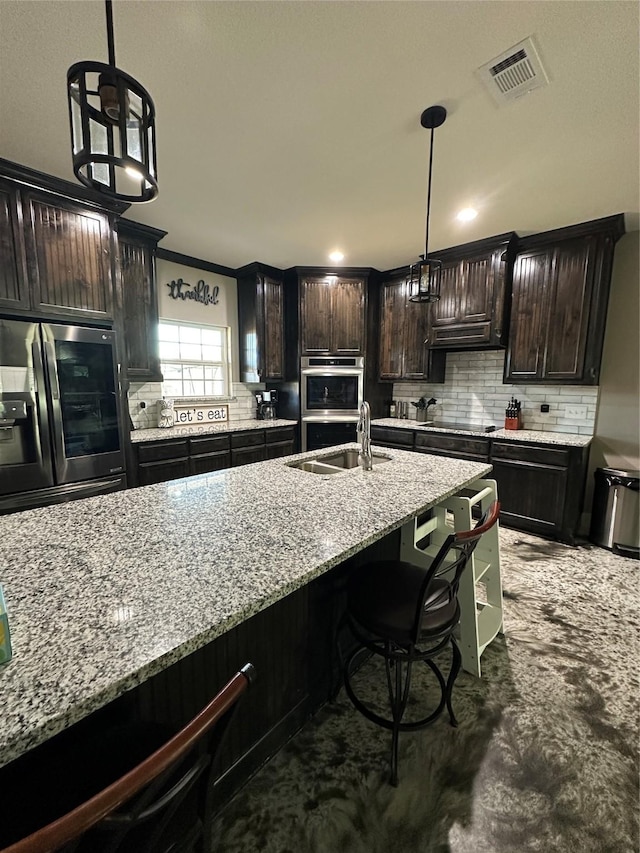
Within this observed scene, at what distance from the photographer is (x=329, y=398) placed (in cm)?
443

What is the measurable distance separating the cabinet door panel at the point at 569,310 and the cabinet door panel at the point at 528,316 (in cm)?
7

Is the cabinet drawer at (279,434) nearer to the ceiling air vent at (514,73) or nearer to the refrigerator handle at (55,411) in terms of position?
the refrigerator handle at (55,411)

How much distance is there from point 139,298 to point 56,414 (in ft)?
4.65

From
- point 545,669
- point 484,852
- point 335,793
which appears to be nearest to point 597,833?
point 484,852

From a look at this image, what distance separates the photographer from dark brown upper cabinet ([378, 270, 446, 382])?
4.18 m

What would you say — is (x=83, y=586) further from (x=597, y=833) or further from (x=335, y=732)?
(x=597, y=833)

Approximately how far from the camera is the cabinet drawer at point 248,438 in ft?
12.4

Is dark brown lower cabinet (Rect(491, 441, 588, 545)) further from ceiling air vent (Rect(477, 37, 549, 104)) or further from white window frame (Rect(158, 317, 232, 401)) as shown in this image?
white window frame (Rect(158, 317, 232, 401))

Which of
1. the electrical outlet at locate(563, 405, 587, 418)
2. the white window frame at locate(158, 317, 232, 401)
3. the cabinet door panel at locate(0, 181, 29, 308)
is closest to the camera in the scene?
the cabinet door panel at locate(0, 181, 29, 308)

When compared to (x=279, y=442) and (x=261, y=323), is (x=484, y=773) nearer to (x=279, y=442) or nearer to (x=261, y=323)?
(x=279, y=442)

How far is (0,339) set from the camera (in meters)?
2.12

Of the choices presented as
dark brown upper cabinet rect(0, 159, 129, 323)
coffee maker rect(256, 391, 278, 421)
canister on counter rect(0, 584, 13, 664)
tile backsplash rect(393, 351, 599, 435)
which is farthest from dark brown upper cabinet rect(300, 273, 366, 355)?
canister on counter rect(0, 584, 13, 664)

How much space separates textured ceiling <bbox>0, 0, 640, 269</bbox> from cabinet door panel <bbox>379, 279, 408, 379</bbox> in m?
1.45

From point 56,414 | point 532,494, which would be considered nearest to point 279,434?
point 56,414
